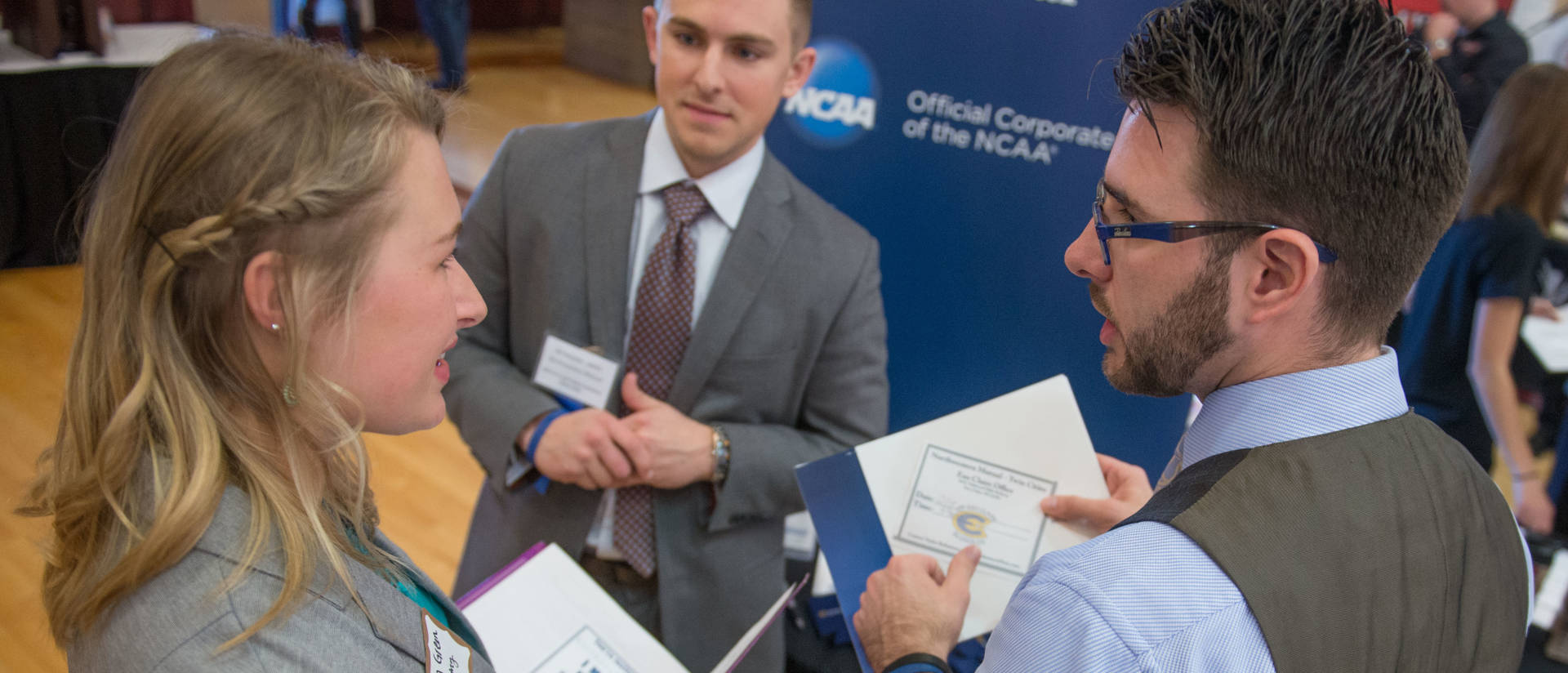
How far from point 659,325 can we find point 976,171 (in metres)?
1.12

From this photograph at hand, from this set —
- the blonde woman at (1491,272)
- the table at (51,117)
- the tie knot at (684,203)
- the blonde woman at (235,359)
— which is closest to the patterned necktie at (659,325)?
the tie knot at (684,203)

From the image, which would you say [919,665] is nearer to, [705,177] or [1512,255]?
[705,177]

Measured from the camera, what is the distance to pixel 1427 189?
0.99 metres

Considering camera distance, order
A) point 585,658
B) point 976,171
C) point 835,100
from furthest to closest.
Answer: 1. point 835,100
2. point 976,171
3. point 585,658

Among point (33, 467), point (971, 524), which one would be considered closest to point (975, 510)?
point (971, 524)

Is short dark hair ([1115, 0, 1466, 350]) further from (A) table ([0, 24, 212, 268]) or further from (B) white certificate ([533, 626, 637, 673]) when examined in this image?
(A) table ([0, 24, 212, 268])

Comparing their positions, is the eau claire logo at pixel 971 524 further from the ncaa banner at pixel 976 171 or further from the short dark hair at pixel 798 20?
the ncaa banner at pixel 976 171

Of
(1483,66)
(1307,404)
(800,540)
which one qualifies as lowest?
(800,540)

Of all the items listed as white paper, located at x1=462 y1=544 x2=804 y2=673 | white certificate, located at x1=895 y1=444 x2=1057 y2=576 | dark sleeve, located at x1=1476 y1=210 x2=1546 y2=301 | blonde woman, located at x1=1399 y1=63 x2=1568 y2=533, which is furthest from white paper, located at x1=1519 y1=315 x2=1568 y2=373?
white paper, located at x1=462 y1=544 x2=804 y2=673

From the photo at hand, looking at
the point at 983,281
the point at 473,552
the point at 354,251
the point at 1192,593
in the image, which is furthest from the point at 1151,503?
the point at 983,281

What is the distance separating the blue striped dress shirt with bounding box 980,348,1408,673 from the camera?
2.81 ft

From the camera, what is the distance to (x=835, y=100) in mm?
2646

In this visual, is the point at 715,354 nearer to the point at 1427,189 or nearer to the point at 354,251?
the point at 354,251

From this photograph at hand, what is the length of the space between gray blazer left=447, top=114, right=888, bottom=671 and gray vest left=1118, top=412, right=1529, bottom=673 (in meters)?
0.89
